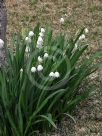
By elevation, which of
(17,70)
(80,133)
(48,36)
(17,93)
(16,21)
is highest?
(16,21)

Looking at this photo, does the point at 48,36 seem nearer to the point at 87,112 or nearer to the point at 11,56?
the point at 11,56

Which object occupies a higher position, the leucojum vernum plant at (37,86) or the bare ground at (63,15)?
the bare ground at (63,15)

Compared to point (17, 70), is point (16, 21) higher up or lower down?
higher up

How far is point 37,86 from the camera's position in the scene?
4.05 m

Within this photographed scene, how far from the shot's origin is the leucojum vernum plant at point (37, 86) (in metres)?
3.94

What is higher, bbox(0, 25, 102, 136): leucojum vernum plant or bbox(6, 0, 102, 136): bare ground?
bbox(6, 0, 102, 136): bare ground

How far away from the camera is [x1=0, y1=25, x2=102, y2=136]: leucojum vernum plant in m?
3.94

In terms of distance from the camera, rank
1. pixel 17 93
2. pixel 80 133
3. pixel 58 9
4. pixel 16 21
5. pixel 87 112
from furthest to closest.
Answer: pixel 58 9
pixel 16 21
pixel 87 112
pixel 80 133
pixel 17 93

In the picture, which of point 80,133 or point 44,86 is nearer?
point 44,86

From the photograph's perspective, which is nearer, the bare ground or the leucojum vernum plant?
the leucojum vernum plant

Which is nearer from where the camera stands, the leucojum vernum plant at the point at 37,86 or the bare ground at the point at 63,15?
the leucojum vernum plant at the point at 37,86

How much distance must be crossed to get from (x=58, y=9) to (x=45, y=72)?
13.2ft

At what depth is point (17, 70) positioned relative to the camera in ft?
13.8

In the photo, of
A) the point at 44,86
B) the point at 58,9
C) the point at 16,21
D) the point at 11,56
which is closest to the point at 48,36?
the point at 11,56
